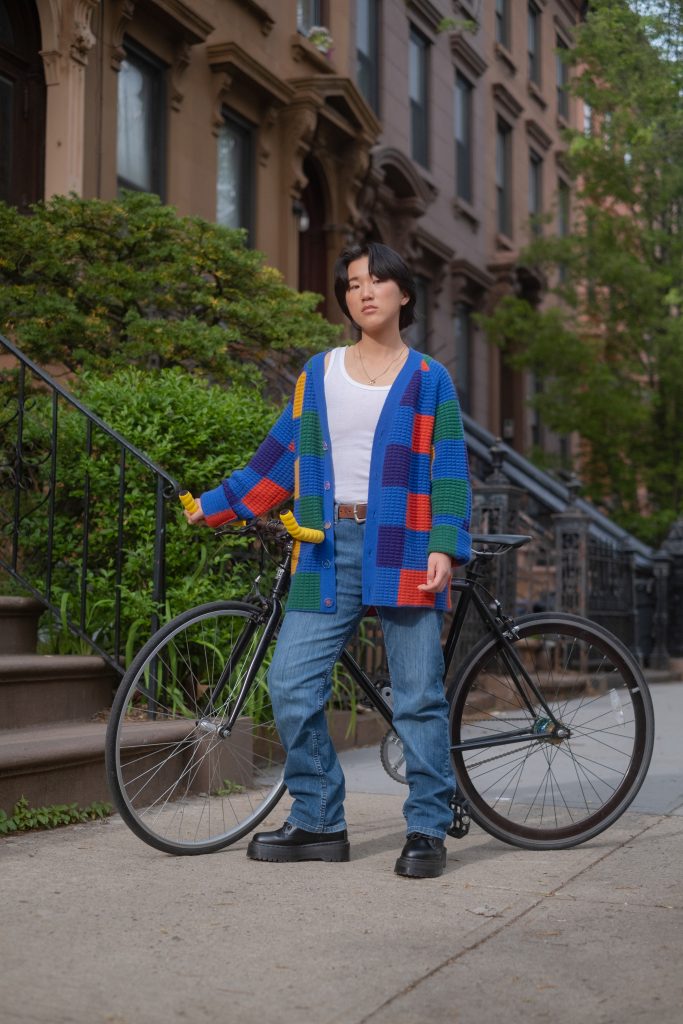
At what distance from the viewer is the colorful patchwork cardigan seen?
439cm

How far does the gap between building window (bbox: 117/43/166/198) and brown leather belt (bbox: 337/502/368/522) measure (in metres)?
9.21

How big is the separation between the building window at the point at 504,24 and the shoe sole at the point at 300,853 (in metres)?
22.4

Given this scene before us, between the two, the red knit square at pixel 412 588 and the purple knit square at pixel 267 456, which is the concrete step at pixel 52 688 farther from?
the red knit square at pixel 412 588

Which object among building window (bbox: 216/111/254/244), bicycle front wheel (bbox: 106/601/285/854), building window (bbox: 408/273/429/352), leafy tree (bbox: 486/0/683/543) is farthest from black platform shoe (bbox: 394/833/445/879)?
building window (bbox: 408/273/429/352)

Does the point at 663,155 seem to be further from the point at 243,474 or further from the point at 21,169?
the point at 243,474

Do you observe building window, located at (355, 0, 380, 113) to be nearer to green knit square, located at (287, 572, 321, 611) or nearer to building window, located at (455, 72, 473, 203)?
building window, located at (455, 72, 473, 203)

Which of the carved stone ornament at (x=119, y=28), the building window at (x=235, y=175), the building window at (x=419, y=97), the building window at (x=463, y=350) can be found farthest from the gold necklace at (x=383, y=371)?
the building window at (x=463, y=350)

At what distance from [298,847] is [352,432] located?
54.9 inches

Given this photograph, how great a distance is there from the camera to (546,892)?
426 centimetres

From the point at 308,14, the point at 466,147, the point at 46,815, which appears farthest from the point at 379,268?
the point at 466,147

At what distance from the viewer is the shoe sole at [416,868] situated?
4.39 meters

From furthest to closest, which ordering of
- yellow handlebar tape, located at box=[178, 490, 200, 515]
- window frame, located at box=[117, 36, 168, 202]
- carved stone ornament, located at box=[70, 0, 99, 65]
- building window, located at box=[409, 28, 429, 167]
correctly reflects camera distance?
building window, located at box=[409, 28, 429, 167]
window frame, located at box=[117, 36, 168, 202]
carved stone ornament, located at box=[70, 0, 99, 65]
yellow handlebar tape, located at box=[178, 490, 200, 515]

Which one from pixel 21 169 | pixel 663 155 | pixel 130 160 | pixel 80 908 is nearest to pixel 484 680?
pixel 80 908

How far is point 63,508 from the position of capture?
260 inches
